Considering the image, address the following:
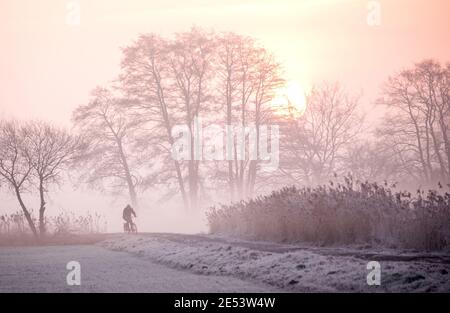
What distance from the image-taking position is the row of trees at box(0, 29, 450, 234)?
39.7 meters

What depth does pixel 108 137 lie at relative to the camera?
41375 mm

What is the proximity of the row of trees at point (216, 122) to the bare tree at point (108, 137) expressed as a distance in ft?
0.25

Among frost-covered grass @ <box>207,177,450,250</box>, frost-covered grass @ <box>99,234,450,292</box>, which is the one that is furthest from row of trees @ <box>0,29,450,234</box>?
frost-covered grass @ <box>99,234,450,292</box>

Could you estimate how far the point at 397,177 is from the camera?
41125 millimetres

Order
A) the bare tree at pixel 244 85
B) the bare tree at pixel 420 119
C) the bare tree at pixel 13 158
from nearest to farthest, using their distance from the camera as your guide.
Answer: the bare tree at pixel 13 158
the bare tree at pixel 244 85
the bare tree at pixel 420 119

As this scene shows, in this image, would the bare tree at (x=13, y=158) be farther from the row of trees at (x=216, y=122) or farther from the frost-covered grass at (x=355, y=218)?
the frost-covered grass at (x=355, y=218)

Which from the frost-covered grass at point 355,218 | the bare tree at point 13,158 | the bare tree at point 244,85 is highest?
the bare tree at point 244,85

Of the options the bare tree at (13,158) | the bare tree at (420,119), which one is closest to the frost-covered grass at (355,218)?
the bare tree at (13,158)

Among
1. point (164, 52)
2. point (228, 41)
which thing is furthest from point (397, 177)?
point (164, 52)

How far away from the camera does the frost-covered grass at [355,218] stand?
1439 cm

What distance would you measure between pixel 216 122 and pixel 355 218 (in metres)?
23.6

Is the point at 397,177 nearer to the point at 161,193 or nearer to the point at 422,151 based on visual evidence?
the point at 422,151

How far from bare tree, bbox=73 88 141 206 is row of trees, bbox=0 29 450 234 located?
76 millimetres
